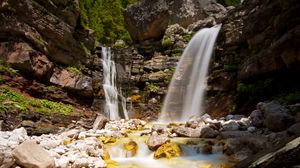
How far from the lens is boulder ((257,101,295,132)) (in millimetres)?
10359

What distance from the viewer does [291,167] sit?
4785 millimetres

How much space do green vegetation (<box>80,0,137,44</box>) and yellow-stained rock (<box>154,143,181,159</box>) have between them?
25.7 metres

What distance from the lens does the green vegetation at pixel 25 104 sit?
13.8 m

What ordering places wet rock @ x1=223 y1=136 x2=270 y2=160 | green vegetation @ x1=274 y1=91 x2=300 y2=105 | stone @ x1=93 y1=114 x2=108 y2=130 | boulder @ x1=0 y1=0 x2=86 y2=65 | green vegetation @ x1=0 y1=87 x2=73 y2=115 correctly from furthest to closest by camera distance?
1. boulder @ x1=0 y1=0 x2=86 y2=65
2. stone @ x1=93 y1=114 x2=108 y2=130
3. green vegetation @ x1=0 y1=87 x2=73 y2=115
4. green vegetation @ x1=274 y1=91 x2=300 y2=105
5. wet rock @ x1=223 y1=136 x2=270 y2=160

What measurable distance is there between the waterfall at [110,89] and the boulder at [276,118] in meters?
10.9

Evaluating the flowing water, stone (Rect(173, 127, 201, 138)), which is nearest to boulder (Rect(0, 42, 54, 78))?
the flowing water

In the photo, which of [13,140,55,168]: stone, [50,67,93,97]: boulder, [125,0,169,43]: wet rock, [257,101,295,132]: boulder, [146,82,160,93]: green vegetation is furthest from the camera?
[125,0,169,43]: wet rock

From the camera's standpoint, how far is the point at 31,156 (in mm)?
8586

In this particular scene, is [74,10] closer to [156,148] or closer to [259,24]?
[259,24]

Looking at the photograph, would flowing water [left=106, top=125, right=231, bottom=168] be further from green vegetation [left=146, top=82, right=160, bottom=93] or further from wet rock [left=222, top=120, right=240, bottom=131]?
green vegetation [left=146, top=82, right=160, bottom=93]

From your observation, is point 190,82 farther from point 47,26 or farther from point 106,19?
point 106,19

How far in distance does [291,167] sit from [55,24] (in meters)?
16.6

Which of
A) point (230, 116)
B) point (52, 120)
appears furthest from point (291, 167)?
point (52, 120)

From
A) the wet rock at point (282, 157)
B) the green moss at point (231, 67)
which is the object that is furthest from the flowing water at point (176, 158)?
the green moss at point (231, 67)
